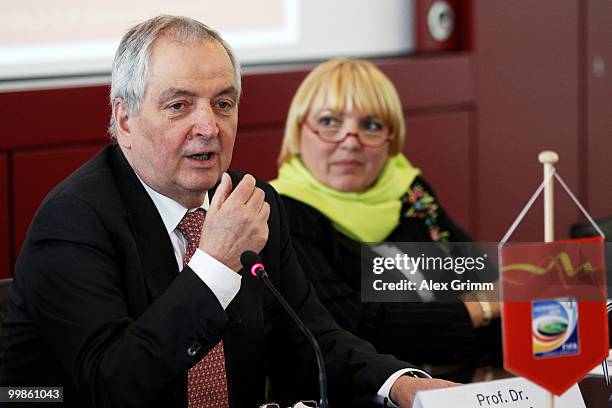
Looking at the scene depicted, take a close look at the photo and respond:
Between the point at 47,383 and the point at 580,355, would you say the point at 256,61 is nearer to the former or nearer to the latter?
the point at 47,383

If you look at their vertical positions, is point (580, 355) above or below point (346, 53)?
below

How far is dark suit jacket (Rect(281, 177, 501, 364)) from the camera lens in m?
2.70

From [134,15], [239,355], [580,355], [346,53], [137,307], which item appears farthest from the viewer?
[346,53]

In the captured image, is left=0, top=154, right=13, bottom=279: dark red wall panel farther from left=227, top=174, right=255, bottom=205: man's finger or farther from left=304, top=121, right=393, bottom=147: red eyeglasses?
left=227, top=174, right=255, bottom=205: man's finger

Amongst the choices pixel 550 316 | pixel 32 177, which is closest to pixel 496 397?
pixel 550 316

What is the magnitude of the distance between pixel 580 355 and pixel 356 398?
607 millimetres

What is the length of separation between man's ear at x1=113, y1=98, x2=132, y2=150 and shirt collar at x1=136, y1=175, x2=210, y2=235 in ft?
0.25

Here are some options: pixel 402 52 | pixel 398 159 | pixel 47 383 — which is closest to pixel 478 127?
pixel 402 52

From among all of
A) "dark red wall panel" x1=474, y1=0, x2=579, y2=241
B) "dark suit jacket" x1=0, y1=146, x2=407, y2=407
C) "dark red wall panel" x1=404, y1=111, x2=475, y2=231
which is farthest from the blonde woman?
"dark red wall panel" x1=474, y1=0, x2=579, y2=241

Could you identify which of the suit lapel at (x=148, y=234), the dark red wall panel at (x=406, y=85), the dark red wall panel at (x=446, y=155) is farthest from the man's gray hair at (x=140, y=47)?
the dark red wall panel at (x=446, y=155)

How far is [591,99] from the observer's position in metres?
5.21

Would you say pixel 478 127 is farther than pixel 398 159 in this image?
Yes

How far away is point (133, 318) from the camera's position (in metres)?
1.95

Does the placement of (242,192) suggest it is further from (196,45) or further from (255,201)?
(196,45)
